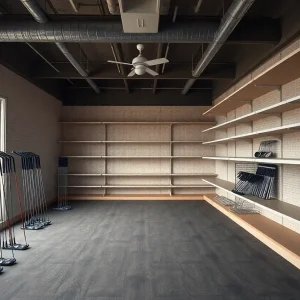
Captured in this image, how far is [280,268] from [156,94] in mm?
5731

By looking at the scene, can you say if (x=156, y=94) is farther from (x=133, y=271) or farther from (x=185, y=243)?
(x=133, y=271)

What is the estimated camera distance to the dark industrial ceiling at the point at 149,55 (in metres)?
3.54

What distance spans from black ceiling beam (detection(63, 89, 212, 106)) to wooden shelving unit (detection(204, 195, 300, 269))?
12.9 feet

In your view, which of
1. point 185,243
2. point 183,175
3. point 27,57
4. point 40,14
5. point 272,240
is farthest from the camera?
point 183,175

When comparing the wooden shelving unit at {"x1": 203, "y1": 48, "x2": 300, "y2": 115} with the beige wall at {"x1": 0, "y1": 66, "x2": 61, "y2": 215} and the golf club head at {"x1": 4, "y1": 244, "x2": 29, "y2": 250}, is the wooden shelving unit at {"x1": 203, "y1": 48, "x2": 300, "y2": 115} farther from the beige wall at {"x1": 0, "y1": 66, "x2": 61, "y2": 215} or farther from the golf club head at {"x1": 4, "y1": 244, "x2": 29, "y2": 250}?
the beige wall at {"x1": 0, "y1": 66, "x2": 61, "y2": 215}

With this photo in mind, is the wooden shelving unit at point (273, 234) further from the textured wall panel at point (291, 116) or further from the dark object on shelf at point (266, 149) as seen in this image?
the textured wall panel at point (291, 116)

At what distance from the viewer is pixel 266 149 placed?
409 centimetres

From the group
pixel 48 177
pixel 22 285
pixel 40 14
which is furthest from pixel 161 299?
pixel 48 177

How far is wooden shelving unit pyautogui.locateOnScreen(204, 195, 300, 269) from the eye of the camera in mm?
2936

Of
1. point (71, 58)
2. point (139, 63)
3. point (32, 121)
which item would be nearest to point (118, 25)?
point (139, 63)

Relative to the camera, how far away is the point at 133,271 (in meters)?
2.72

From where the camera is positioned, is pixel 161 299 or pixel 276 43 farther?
pixel 276 43

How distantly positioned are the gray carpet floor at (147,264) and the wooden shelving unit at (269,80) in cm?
221

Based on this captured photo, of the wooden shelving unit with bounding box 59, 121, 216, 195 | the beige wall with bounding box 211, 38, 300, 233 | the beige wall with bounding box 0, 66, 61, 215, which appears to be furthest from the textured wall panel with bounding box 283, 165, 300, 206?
the beige wall with bounding box 0, 66, 61, 215
